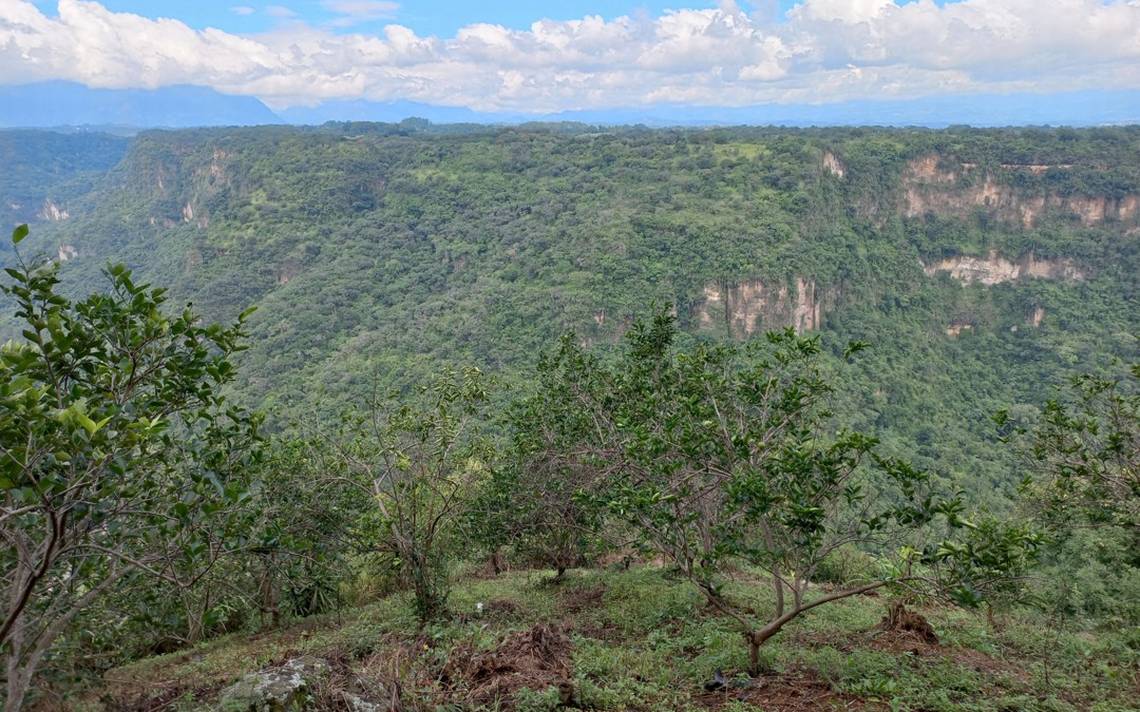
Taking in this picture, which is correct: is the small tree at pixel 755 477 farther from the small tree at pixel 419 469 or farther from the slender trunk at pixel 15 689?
the slender trunk at pixel 15 689

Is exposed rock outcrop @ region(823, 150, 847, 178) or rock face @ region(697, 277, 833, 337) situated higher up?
exposed rock outcrop @ region(823, 150, 847, 178)

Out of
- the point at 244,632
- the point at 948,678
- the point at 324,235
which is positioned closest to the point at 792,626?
the point at 948,678

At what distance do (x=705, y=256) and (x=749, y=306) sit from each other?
6363 millimetres

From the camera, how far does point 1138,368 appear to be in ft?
20.4

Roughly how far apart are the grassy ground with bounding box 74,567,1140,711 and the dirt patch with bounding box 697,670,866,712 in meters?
0.02

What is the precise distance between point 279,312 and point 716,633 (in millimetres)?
58422

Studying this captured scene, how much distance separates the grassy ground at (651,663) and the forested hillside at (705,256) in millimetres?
30960

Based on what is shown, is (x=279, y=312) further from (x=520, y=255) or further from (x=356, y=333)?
(x=520, y=255)

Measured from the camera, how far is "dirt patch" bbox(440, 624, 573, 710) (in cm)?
524

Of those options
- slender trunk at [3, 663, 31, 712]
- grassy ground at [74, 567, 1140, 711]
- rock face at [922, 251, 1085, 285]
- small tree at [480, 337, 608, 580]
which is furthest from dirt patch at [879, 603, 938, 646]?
rock face at [922, 251, 1085, 285]

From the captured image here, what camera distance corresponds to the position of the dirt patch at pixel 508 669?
5.24 m

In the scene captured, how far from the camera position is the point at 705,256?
58562mm

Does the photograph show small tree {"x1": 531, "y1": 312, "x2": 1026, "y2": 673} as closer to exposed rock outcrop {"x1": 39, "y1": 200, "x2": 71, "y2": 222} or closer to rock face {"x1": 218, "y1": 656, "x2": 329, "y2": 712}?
rock face {"x1": 218, "y1": 656, "x2": 329, "y2": 712}

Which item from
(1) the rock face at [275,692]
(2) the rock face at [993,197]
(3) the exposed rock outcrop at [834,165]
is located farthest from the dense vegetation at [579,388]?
(1) the rock face at [275,692]
